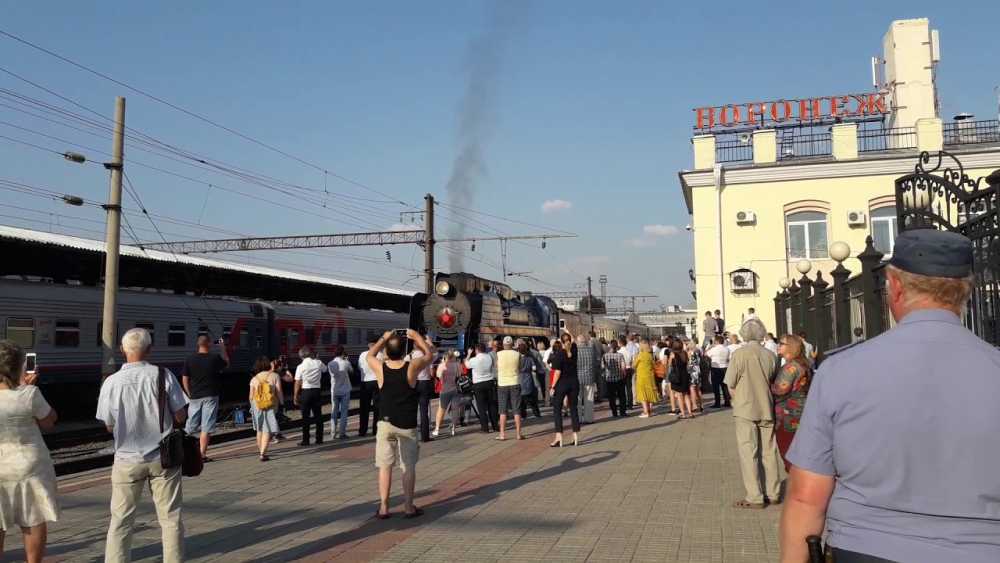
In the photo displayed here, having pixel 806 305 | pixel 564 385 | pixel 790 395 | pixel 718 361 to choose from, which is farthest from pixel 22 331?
pixel 790 395

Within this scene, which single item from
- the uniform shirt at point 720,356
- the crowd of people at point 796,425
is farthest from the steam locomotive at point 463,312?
the crowd of people at point 796,425

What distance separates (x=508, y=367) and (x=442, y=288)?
26.7 feet

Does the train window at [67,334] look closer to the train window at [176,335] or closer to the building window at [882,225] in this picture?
the train window at [176,335]

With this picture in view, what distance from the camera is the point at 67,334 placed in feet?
66.5

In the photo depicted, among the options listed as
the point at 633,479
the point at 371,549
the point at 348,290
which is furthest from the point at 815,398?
the point at 348,290

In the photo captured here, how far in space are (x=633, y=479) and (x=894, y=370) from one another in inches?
301

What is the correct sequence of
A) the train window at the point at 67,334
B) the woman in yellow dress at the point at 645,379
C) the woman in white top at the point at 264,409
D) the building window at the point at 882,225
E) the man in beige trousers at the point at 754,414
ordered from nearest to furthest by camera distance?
the man in beige trousers at the point at 754,414
the woman in white top at the point at 264,409
the woman in yellow dress at the point at 645,379
the train window at the point at 67,334
the building window at the point at 882,225

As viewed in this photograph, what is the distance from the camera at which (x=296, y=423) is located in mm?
18188

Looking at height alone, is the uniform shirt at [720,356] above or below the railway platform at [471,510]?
above

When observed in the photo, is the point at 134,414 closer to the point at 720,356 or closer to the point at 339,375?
the point at 339,375

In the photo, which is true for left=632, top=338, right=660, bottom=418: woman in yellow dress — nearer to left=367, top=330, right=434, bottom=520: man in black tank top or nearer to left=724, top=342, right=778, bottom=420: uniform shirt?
left=724, top=342, right=778, bottom=420: uniform shirt

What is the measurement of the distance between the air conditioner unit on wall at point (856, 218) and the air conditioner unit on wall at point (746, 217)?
2759mm

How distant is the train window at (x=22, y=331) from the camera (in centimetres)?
1872

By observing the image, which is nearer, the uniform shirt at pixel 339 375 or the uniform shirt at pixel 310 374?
the uniform shirt at pixel 310 374
